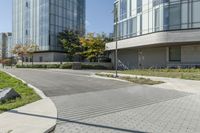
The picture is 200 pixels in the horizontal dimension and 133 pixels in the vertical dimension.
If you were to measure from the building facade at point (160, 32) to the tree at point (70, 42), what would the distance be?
14.1 m

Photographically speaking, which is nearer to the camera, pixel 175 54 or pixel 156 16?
pixel 156 16

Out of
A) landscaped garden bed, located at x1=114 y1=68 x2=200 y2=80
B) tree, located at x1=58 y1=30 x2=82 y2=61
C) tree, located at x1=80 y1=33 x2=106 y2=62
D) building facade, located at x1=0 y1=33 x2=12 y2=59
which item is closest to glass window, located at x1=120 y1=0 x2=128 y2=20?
tree, located at x1=80 y1=33 x2=106 y2=62

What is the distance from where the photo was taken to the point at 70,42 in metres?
62.9

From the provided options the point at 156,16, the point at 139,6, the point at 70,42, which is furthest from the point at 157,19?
the point at 70,42

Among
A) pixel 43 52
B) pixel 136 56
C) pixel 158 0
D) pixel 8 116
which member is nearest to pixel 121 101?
pixel 8 116

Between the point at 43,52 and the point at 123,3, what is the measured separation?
84.5 feet

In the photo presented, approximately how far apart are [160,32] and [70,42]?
3018 centimetres

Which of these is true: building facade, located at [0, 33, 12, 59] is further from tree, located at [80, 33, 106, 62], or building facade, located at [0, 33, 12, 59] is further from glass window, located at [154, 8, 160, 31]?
glass window, located at [154, 8, 160, 31]

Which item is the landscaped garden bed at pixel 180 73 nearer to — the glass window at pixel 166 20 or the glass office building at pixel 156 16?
the glass office building at pixel 156 16

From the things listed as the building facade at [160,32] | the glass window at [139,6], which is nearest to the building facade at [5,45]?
the building facade at [160,32]

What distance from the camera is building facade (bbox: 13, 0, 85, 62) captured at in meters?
64.9

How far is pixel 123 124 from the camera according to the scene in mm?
8039

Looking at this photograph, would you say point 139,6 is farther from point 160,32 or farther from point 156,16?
point 160,32

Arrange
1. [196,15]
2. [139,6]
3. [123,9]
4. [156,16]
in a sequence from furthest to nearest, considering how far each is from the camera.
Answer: [123,9]
[139,6]
[156,16]
[196,15]
